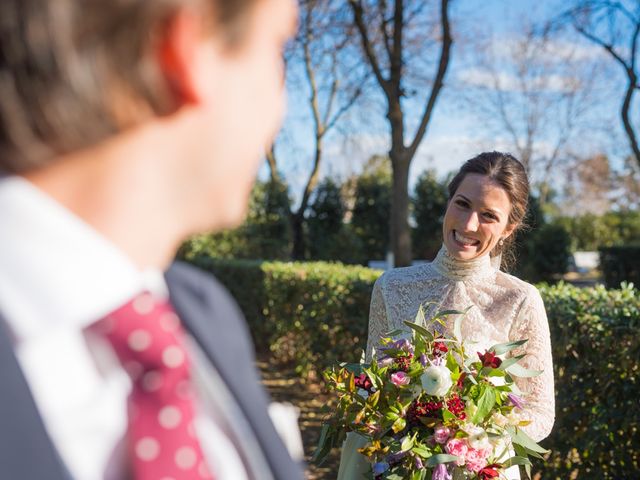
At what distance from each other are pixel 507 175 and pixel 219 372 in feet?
7.17

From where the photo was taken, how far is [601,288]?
465 cm

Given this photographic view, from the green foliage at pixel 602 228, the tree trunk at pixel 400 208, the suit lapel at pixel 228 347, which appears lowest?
the green foliage at pixel 602 228

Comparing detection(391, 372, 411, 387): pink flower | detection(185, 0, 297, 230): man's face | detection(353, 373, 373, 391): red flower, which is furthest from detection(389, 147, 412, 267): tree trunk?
detection(185, 0, 297, 230): man's face

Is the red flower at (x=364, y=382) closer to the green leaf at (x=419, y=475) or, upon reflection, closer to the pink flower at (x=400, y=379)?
the pink flower at (x=400, y=379)

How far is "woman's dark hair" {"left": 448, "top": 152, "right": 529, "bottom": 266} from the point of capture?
2803 mm

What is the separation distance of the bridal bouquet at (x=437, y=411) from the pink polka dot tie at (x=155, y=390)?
1424mm

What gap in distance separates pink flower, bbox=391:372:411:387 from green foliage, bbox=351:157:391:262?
15947mm

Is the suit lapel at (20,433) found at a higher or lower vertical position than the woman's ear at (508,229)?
higher

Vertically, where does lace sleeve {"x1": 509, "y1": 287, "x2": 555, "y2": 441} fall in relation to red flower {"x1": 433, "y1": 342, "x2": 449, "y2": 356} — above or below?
below

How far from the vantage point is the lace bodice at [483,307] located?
2.50 metres

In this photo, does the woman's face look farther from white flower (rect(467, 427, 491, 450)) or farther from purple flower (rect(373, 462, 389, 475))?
purple flower (rect(373, 462, 389, 475))

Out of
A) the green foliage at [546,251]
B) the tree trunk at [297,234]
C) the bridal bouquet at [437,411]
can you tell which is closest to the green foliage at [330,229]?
the tree trunk at [297,234]

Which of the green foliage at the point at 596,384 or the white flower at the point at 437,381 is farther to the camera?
the green foliage at the point at 596,384

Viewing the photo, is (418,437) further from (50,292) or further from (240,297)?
(240,297)
